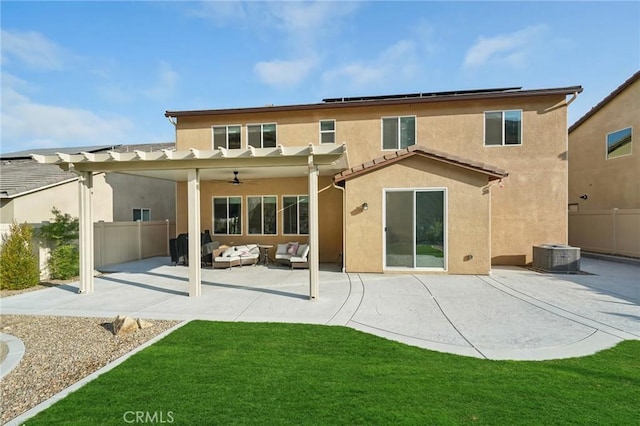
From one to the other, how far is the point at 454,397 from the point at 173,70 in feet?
51.4

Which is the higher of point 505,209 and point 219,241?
point 505,209

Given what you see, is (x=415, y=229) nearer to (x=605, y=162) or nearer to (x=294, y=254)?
(x=294, y=254)

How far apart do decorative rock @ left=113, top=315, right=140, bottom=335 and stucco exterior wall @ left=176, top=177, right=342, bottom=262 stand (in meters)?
7.64

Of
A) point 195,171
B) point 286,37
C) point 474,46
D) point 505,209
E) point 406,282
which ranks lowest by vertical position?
point 406,282

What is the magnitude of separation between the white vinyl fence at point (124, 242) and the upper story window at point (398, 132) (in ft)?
37.1

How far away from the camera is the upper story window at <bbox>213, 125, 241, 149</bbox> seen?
1325 centimetres

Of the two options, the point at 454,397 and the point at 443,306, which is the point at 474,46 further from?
the point at 454,397

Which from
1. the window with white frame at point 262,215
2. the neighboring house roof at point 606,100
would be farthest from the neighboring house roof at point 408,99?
the neighboring house roof at point 606,100

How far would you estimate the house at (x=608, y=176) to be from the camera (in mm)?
12586

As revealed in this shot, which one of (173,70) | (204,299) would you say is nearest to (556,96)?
→ (204,299)

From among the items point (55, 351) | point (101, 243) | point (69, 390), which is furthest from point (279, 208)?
point (69, 390)

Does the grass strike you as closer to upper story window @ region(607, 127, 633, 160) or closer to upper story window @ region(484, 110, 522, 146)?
upper story window @ region(484, 110, 522, 146)

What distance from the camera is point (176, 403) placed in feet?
10.3

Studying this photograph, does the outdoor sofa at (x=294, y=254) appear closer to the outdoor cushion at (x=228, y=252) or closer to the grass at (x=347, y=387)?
the outdoor cushion at (x=228, y=252)
